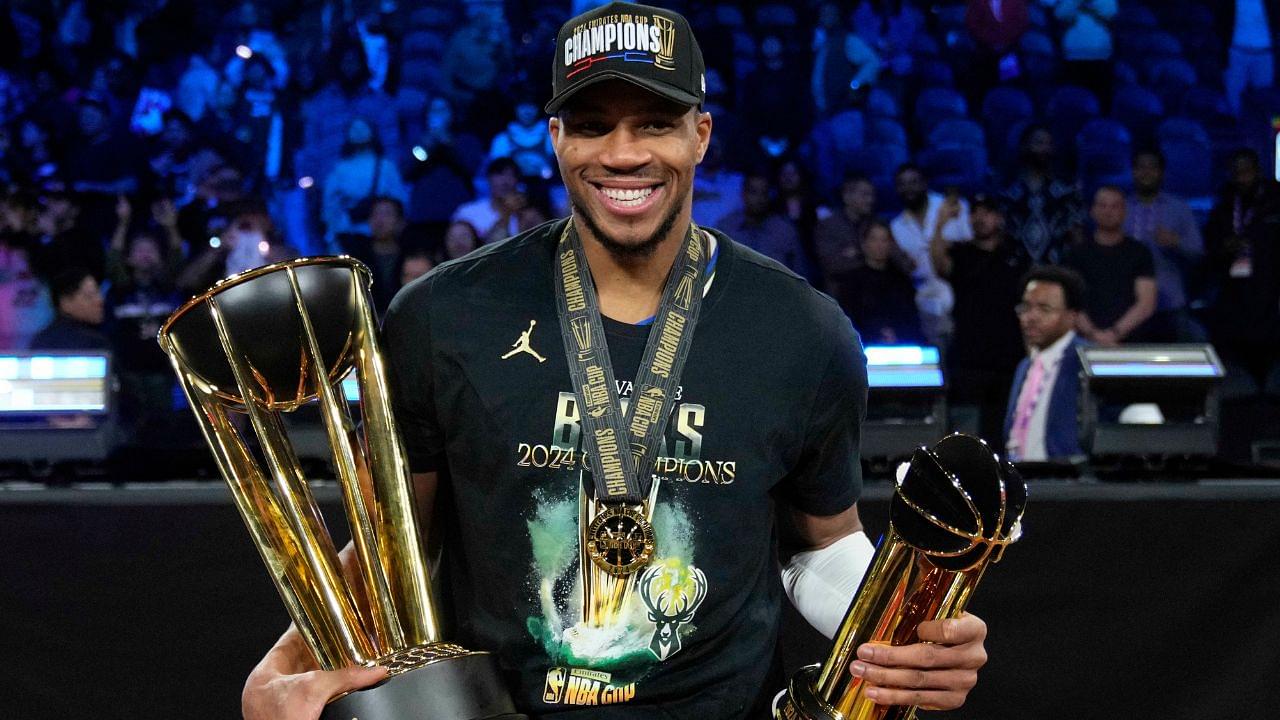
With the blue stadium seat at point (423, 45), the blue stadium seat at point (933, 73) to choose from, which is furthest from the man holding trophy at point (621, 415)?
the blue stadium seat at point (423, 45)

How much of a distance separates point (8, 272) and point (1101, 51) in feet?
20.7

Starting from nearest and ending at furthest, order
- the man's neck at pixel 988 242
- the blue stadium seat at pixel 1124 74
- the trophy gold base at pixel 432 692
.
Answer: the trophy gold base at pixel 432 692 → the man's neck at pixel 988 242 → the blue stadium seat at pixel 1124 74

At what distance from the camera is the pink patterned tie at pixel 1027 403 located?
16.5 feet

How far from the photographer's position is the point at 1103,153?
7664mm

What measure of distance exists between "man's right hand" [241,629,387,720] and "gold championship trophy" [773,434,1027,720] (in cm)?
54

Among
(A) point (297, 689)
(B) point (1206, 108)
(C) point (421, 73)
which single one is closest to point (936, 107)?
(B) point (1206, 108)

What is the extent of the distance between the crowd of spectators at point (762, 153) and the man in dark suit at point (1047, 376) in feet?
3.21

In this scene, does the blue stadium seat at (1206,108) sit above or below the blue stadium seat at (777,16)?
below

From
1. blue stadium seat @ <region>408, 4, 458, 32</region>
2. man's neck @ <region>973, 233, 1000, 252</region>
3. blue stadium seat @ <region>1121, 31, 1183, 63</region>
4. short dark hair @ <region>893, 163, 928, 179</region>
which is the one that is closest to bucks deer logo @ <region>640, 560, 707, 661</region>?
man's neck @ <region>973, 233, 1000, 252</region>

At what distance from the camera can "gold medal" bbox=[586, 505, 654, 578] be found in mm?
1760

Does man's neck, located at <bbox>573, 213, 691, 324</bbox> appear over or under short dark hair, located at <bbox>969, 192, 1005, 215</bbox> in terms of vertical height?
over

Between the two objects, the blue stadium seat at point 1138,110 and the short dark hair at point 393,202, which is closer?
the short dark hair at point 393,202

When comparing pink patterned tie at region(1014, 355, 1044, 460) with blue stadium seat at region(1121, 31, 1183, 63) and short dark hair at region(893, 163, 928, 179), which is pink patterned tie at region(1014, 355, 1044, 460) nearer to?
short dark hair at region(893, 163, 928, 179)

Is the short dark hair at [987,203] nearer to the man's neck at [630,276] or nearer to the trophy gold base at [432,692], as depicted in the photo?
the man's neck at [630,276]
